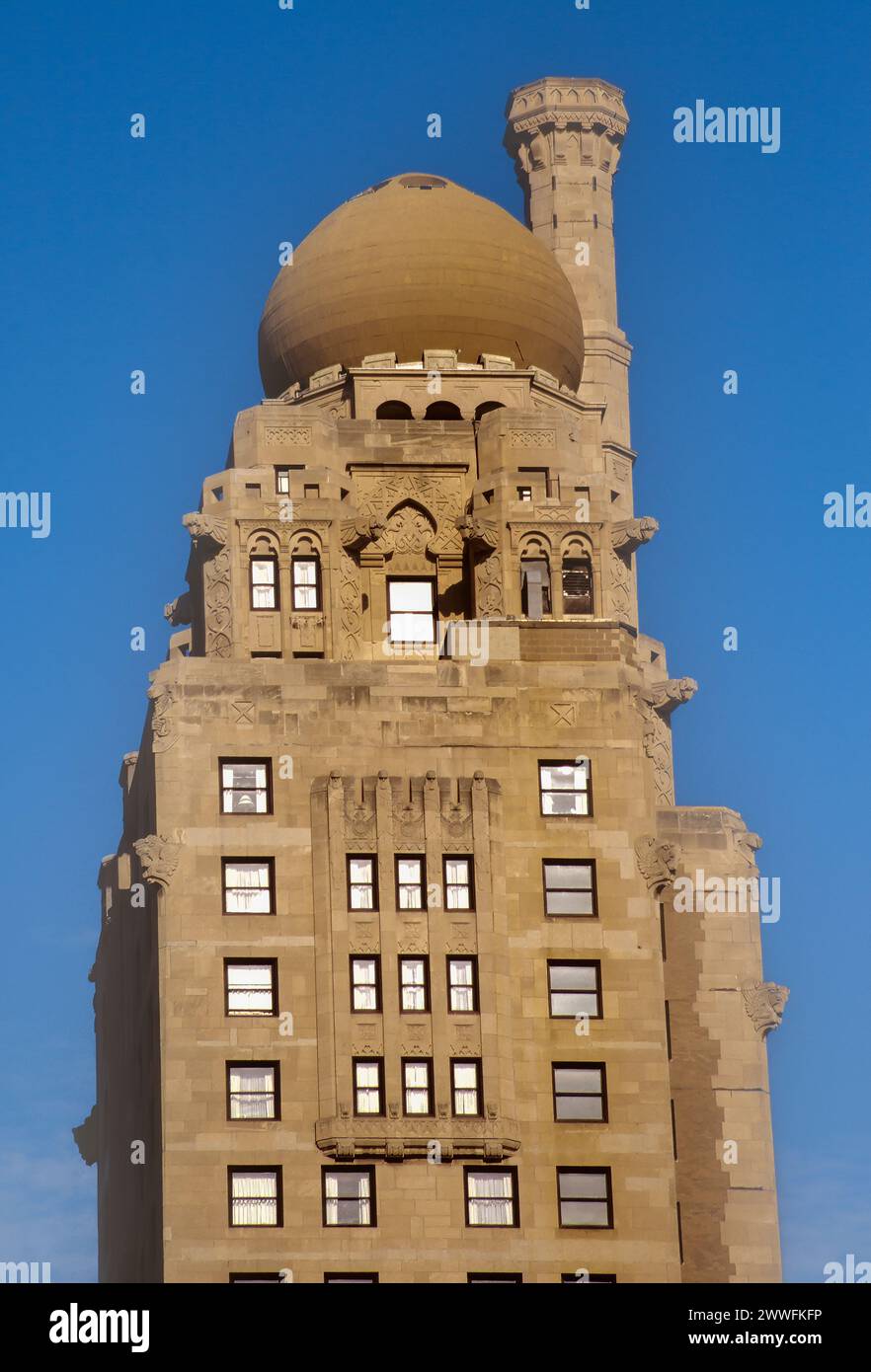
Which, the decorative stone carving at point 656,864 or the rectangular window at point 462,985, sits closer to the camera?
the rectangular window at point 462,985

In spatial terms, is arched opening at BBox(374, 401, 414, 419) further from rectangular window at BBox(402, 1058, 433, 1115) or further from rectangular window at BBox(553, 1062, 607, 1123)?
rectangular window at BBox(553, 1062, 607, 1123)

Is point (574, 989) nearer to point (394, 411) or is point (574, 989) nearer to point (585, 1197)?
point (585, 1197)

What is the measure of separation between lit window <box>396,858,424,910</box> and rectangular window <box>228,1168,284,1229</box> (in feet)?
27.1

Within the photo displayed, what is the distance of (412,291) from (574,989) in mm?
24389

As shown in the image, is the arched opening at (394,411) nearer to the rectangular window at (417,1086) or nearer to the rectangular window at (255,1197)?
the rectangular window at (417,1086)

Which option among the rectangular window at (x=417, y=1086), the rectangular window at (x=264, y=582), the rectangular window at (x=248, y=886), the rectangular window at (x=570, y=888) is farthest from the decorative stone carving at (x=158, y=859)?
the rectangular window at (x=570, y=888)

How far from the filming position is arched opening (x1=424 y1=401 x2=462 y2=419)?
4419 inches

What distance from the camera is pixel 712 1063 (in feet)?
356

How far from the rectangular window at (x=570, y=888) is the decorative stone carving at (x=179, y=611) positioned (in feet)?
62.6

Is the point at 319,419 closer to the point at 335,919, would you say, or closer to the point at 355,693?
the point at 355,693

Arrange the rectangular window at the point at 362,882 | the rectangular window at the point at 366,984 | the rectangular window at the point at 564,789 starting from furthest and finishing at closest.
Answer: the rectangular window at the point at 564,789, the rectangular window at the point at 362,882, the rectangular window at the point at 366,984

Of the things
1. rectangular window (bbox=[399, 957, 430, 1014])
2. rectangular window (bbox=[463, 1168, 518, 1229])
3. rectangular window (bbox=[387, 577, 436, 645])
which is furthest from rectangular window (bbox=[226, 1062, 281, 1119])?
rectangular window (bbox=[387, 577, 436, 645])

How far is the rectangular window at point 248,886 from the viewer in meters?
99.7
